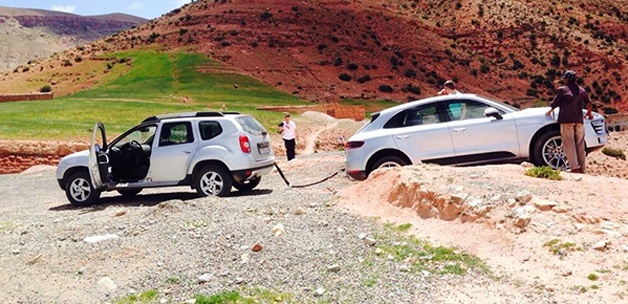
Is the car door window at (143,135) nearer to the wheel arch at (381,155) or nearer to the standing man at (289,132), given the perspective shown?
the wheel arch at (381,155)

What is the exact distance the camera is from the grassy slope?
A: 27219mm

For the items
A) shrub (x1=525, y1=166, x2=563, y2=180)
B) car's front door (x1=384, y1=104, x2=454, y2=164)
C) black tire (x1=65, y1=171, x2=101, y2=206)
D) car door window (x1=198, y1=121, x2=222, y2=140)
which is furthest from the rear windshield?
shrub (x1=525, y1=166, x2=563, y2=180)

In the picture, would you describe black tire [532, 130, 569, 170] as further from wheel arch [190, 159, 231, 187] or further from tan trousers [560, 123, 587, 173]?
wheel arch [190, 159, 231, 187]

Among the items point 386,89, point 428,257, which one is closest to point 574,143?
point 428,257

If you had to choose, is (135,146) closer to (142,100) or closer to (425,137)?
(425,137)

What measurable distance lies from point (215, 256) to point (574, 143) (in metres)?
6.23

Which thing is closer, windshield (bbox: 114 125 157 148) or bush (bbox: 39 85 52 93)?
windshield (bbox: 114 125 157 148)

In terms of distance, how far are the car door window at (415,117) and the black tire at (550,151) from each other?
5.61ft

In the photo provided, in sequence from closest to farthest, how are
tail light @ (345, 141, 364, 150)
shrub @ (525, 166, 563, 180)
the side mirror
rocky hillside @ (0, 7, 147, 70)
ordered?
shrub @ (525, 166, 563, 180)
the side mirror
tail light @ (345, 141, 364, 150)
rocky hillside @ (0, 7, 147, 70)

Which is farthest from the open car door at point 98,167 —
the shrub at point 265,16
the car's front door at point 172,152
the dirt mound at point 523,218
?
the shrub at point 265,16

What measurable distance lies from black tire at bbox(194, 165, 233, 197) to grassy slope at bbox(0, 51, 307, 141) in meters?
15.2

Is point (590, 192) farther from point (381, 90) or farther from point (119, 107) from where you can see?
point (381, 90)

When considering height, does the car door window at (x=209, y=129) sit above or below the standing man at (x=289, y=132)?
above

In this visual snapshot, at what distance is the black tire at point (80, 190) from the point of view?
12578 mm
